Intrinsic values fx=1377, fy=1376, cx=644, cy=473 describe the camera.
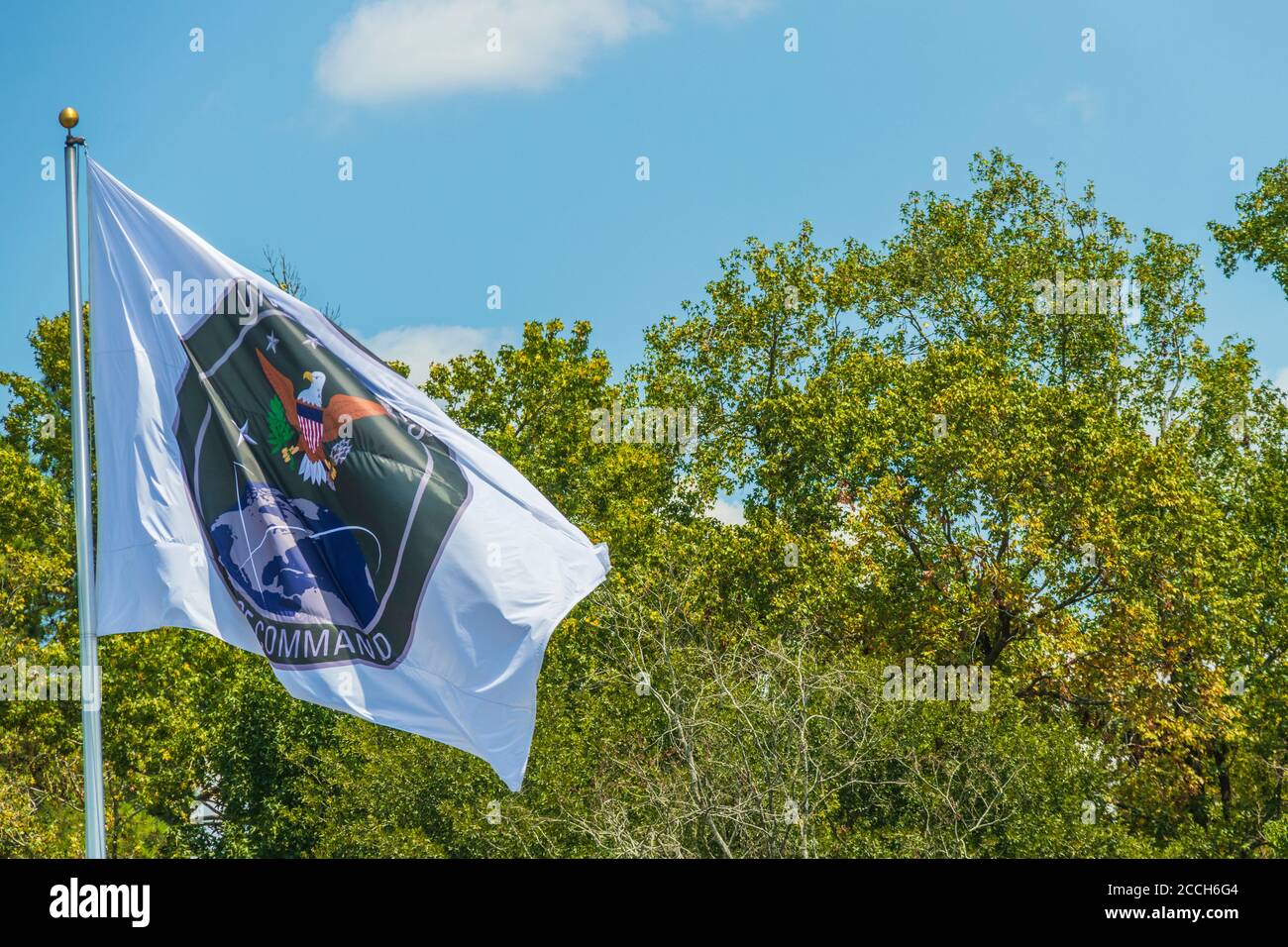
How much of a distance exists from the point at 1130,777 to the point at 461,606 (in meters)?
19.1

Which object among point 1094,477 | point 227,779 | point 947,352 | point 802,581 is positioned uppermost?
point 947,352

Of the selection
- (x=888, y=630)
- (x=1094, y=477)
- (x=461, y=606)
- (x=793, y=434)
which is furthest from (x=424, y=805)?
(x=461, y=606)

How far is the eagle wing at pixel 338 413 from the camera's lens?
28.0 ft

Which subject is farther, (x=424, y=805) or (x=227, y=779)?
(x=227, y=779)

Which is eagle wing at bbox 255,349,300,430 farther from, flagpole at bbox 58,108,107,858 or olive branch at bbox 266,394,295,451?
flagpole at bbox 58,108,107,858

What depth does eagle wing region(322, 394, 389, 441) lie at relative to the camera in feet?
28.0

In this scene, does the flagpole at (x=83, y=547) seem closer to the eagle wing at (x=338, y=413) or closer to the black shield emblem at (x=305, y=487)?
the black shield emblem at (x=305, y=487)

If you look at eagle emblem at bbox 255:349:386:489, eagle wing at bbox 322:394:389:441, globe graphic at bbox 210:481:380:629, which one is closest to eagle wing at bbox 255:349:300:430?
eagle emblem at bbox 255:349:386:489

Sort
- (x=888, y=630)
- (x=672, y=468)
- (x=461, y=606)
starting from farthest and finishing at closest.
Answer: (x=672, y=468)
(x=888, y=630)
(x=461, y=606)

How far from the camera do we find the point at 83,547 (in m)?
7.69

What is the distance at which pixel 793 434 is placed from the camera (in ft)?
96.7

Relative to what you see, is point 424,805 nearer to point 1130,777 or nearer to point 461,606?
point 1130,777

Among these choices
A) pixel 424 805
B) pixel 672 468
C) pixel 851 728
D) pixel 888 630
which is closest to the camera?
pixel 851 728

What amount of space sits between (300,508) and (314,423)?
1.76 feet
